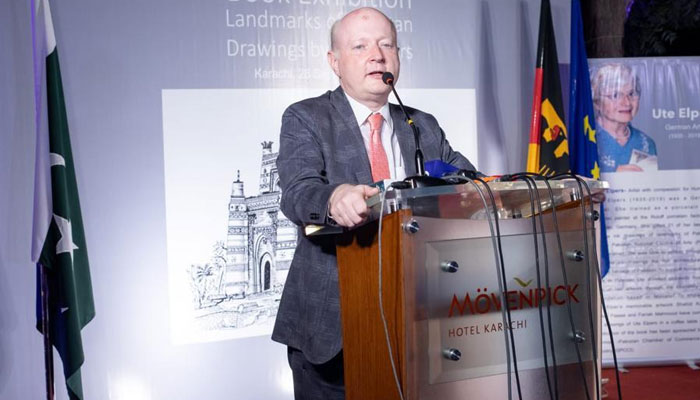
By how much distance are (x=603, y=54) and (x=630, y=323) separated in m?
2.02

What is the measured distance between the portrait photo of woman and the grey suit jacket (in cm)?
279

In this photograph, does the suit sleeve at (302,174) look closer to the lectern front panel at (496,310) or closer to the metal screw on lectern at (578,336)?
the lectern front panel at (496,310)

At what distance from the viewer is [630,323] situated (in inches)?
170

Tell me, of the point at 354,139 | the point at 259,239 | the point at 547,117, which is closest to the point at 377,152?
the point at 354,139

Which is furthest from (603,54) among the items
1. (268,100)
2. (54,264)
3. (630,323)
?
(54,264)

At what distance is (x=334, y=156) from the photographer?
177cm

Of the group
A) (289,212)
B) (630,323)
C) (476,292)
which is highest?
(289,212)

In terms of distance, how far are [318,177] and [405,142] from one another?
14.1 inches

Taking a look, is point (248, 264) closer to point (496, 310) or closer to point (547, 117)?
point (547, 117)

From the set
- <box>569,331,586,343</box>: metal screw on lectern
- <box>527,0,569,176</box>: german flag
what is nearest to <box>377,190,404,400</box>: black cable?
<box>569,331,586,343</box>: metal screw on lectern

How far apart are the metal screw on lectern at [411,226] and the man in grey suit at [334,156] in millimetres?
362

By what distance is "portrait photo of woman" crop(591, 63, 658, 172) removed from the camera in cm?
431

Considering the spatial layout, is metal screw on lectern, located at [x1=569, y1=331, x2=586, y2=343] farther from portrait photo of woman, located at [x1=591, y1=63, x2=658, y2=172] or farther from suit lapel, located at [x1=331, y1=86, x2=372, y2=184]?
portrait photo of woman, located at [x1=591, y1=63, x2=658, y2=172]

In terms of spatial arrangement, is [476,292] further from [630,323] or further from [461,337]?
[630,323]
